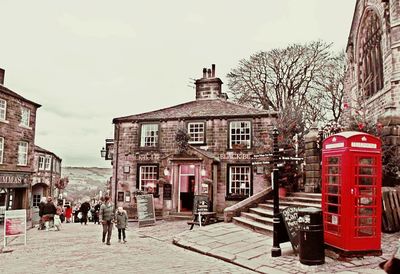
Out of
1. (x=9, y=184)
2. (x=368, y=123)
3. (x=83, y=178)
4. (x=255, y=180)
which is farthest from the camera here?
(x=83, y=178)

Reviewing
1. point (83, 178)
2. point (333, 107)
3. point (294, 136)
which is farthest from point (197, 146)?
point (83, 178)

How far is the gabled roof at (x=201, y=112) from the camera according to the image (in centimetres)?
1950

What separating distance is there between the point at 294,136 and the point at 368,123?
9.52 ft

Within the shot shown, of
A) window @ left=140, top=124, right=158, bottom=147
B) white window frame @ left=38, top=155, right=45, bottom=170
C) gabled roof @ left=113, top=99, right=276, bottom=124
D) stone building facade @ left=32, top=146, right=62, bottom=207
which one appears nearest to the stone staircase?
gabled roof @ left=113, top=99, right=276, bottom=124

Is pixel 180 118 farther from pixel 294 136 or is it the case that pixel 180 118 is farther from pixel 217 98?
pixel 294 136

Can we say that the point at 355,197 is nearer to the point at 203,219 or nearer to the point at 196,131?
the point at 203,219

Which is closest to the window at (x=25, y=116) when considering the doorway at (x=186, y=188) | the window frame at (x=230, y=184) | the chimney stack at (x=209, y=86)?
the chimney stack at (x=209, y=86)

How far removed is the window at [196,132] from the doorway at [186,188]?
1.75 metres

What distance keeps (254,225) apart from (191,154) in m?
8.14

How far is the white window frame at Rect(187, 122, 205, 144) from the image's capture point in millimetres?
19844

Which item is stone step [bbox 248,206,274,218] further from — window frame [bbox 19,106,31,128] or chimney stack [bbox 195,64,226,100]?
window frame [bbox 19,106,31,128]

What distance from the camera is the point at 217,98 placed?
22141 millimetres

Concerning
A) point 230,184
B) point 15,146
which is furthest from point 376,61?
point 15,146

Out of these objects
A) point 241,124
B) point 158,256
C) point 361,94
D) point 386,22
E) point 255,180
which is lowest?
point 158,256
